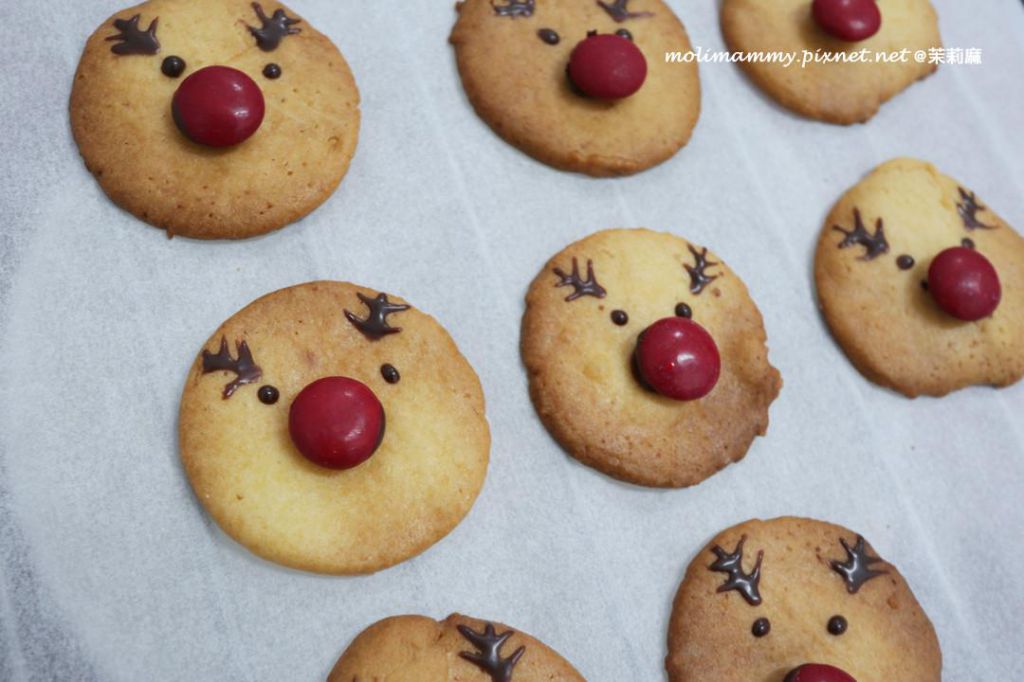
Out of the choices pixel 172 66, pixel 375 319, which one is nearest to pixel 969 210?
pixel 375 319

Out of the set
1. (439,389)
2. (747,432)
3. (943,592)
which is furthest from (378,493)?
(943,592)

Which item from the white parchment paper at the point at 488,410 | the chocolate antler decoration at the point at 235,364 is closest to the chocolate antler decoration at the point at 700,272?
the white parchment paper at the point at 488,410

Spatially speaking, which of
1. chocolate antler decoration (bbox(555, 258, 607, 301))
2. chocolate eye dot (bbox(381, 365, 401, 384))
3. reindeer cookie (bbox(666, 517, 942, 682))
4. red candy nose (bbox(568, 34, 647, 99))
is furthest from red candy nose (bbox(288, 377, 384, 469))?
red candy nose (bbox(568, 34, 647, 99))

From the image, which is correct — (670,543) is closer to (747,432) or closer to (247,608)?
(747,432)

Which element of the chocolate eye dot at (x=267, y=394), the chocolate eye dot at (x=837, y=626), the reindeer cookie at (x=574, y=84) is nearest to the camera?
the chocolate eye dot at (x=267, y=394)

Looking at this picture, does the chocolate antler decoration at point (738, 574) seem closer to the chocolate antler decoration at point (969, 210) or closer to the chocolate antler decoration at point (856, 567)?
the chocolate antler decoration at point (856, 567)

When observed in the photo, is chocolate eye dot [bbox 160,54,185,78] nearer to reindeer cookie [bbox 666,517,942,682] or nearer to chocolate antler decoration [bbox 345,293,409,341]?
chocolate antler decoration [bbox 345,293,409,341]
